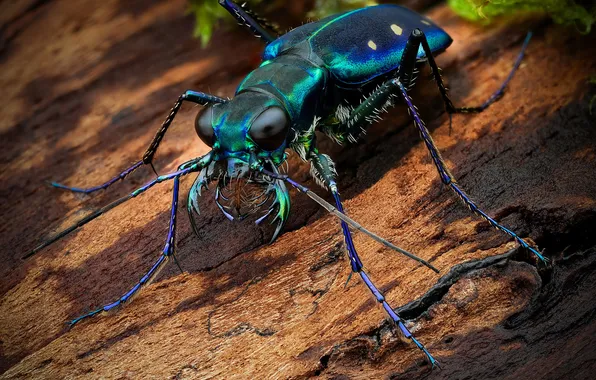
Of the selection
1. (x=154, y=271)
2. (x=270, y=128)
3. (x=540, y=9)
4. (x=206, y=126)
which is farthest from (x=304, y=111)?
(x=540, y=9)

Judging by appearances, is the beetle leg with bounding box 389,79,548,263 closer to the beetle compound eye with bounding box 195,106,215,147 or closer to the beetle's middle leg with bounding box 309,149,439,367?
the beetle's middle leg with bounding box 309,149,439,367

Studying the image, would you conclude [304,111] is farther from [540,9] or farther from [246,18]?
[540,9]

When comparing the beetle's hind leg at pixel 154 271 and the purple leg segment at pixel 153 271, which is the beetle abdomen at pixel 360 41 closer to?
the beetle's hind leg at pixel 154 271

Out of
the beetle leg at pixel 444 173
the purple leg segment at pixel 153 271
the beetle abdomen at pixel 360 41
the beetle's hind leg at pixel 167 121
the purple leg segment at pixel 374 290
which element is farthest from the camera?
the beetle abdomen at pixel 360 41

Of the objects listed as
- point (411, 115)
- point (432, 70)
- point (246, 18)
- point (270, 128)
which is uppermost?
point (246, 18)

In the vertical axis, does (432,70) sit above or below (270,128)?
below

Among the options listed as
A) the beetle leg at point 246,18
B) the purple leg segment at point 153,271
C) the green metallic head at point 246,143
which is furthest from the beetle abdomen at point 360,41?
the purple leg segment at point 153,271
